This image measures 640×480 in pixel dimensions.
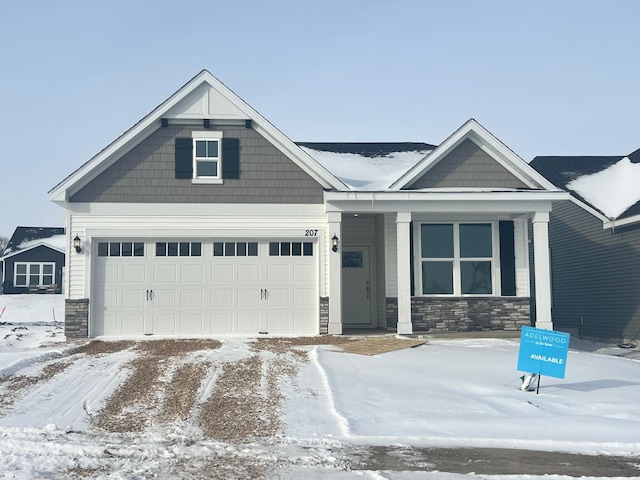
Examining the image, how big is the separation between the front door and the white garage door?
2.08 m

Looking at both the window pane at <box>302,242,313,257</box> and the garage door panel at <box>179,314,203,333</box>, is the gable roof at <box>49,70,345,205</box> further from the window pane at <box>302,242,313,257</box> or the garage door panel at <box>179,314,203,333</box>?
the garage door panel at <box>179,314,203,333</box>

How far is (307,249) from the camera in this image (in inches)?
603

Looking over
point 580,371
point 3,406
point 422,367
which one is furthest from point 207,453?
point 580,371

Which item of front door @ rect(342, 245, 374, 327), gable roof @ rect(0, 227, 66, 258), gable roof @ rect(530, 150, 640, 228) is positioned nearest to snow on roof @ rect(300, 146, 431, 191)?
front door @ rect(342, 245, 374, 327)

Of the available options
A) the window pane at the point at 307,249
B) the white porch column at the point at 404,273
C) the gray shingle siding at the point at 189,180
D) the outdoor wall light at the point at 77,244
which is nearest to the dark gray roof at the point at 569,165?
the white porch column at the point at 404,273

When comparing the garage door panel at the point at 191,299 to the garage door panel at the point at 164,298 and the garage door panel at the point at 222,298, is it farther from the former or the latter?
the garage door panel at the point at 222,298

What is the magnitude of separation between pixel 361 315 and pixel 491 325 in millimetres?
3427

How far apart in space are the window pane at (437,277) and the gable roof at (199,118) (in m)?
3.01

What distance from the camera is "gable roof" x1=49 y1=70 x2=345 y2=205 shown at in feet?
48.0

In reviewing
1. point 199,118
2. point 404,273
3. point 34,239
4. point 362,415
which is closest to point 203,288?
point 199,118

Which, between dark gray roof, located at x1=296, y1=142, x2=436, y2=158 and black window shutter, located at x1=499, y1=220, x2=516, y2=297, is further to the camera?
dark gray roof, located at x1=296, y1=142, x2=436, y2=158

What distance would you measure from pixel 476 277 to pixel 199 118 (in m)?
7.71

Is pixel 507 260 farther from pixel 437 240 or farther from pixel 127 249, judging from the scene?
pixel 127 249

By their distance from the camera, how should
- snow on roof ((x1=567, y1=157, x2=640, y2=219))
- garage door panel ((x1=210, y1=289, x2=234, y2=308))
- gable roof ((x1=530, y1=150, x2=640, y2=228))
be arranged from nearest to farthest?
garage door panel ((x1=210, y1=289, x2=234, y2=308)), gable roof ((x1=530, y1=150, x2=640, y2=228)), snow on roof ((x1=567, y1=157, x2=640, y2=219))
